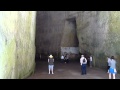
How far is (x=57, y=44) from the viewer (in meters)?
29.9

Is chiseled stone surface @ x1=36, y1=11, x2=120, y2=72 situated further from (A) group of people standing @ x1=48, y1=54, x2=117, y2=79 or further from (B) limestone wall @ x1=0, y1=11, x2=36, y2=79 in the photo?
(B) limestone wall @ x1=0, y1=11, x2=36, y2=79

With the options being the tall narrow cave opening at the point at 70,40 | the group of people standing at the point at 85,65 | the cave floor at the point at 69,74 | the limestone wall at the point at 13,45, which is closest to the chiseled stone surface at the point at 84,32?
the tall narrow cave opening at the point at 70,40

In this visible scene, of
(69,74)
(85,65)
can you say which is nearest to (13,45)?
(69,74)

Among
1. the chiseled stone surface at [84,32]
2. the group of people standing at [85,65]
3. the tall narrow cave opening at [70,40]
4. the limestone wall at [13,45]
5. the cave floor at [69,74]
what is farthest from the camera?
the tall narrow cave opening at [70,40]

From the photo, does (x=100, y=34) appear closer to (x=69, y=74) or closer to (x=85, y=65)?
(x=85, y=65)

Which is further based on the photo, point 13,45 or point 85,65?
point 85,65

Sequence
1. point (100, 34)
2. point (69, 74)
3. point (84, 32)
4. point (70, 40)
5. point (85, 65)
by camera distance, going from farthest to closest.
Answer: point (70, 40)
point (84, 32)
point (100, 34)
point (69, 74)
point (85, 65)

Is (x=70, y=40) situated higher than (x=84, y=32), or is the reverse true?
(x=84, y=32)

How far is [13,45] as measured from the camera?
11.1m

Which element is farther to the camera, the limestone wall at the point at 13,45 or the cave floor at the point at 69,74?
the cave floor at the point at 69,74

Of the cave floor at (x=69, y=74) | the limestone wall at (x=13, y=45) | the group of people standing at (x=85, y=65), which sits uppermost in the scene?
the limestone wall at (x=13, y=45)

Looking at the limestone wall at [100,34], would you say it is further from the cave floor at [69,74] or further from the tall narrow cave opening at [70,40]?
the tall narrow cave opening at [70,40]

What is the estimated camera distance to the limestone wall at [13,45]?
949cm
